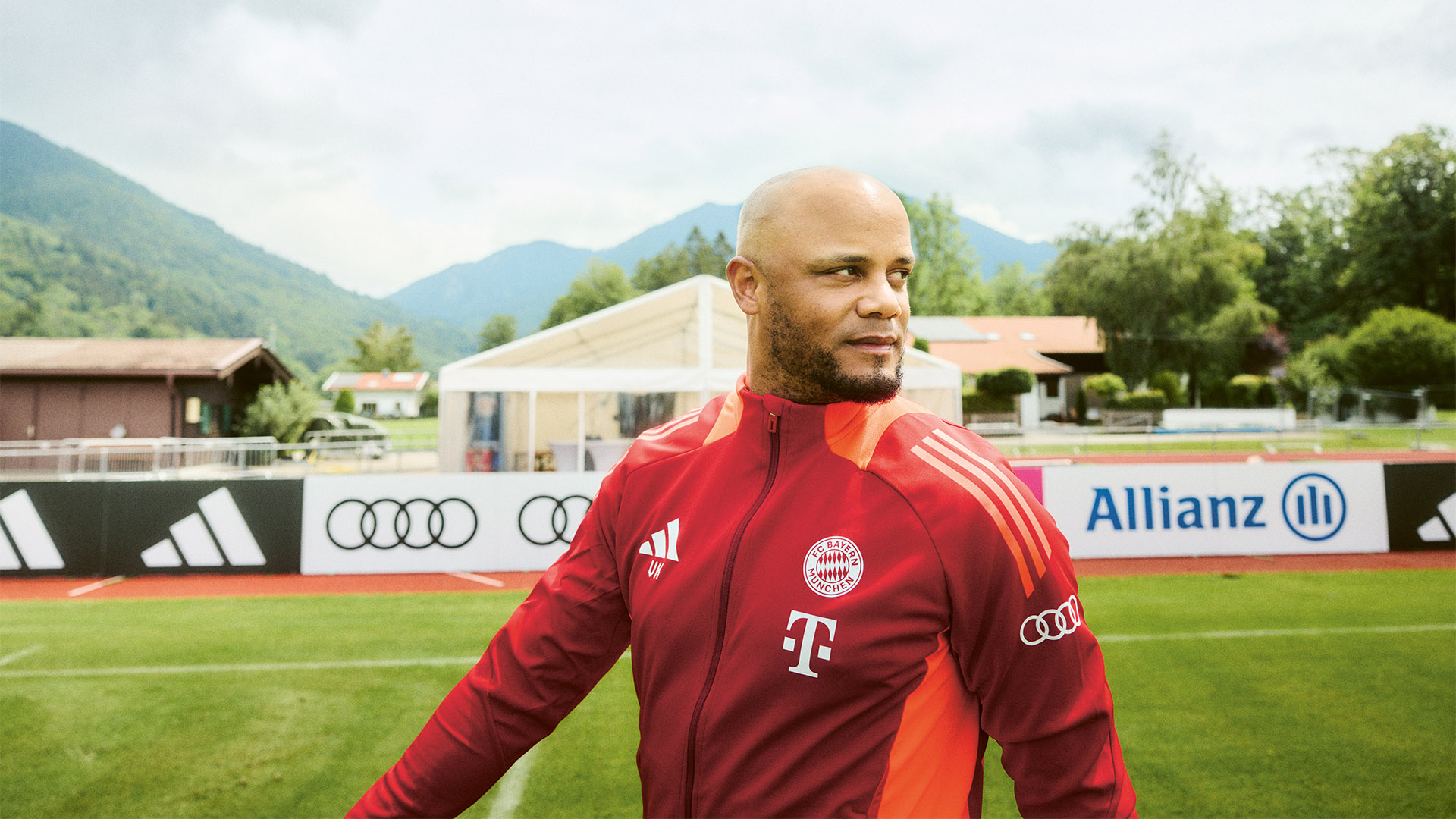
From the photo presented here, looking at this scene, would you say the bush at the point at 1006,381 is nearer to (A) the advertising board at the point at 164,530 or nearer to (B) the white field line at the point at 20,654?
(A) the advertising board at the point at 164,530

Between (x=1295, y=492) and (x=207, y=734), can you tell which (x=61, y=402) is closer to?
(x=207, y=734)

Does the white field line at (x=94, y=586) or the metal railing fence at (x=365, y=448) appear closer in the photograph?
the white field line at (x=94, y=586)

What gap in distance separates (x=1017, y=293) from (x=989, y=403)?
38.0 metres

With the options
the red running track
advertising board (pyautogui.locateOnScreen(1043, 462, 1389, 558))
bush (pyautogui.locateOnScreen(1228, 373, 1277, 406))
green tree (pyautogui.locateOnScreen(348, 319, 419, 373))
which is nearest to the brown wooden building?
the red running track

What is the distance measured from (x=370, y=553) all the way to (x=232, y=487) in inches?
66.6

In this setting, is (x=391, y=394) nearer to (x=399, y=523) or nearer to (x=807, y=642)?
(x=399, y=523)

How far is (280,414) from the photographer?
24.3 m

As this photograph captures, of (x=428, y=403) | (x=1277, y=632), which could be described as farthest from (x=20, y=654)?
(x=428, y=403)

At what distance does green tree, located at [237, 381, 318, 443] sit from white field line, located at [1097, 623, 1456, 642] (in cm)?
2440

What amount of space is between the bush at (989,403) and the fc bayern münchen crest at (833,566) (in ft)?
105

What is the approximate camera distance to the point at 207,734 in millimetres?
4605

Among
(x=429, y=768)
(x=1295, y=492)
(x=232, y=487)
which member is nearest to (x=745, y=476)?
(x=429, y=768)

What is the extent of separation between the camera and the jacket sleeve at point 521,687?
1.30 metres

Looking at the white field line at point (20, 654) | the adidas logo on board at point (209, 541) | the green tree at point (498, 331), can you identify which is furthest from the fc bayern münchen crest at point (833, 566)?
the green tree at point (498, 331)
